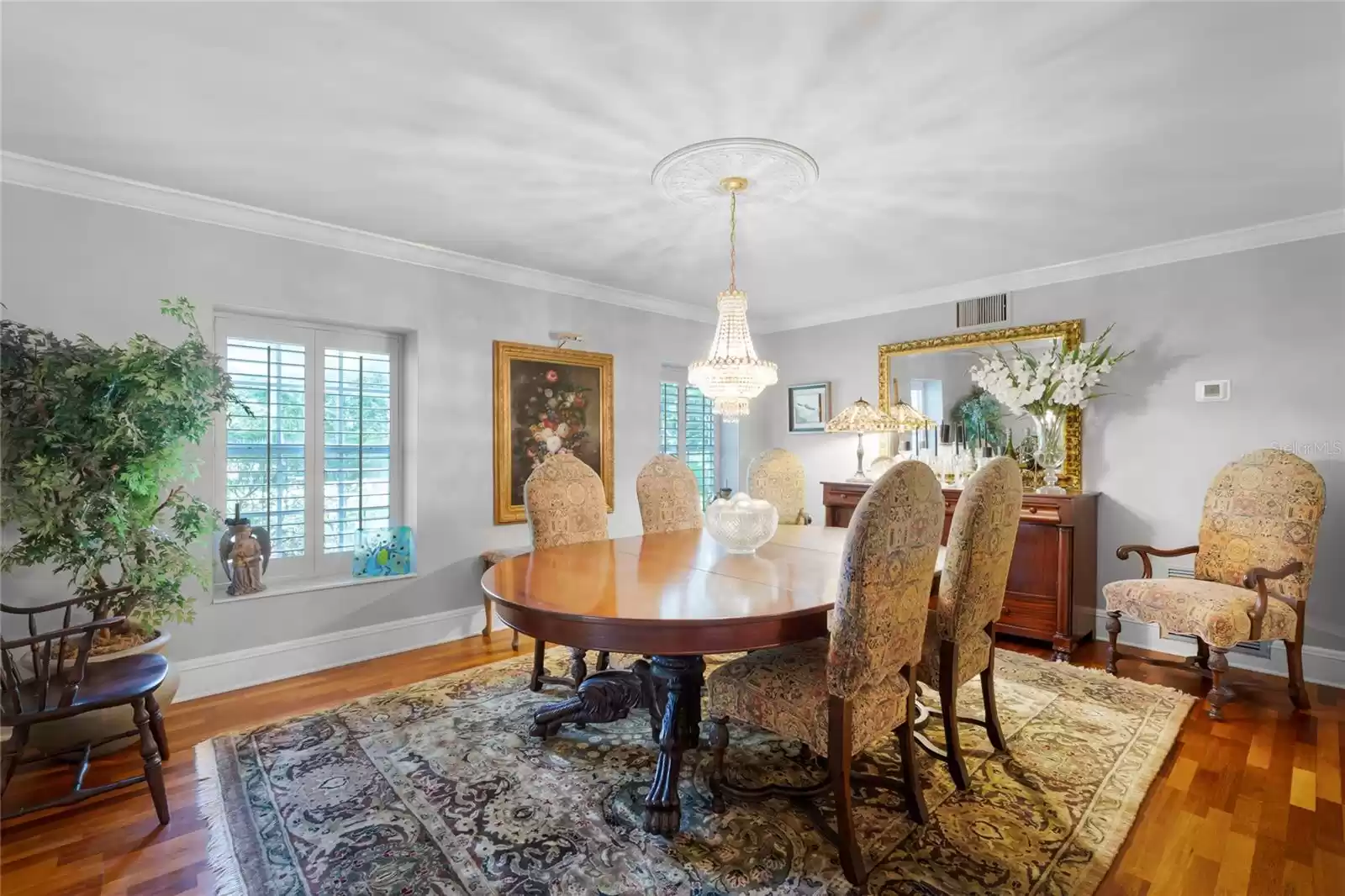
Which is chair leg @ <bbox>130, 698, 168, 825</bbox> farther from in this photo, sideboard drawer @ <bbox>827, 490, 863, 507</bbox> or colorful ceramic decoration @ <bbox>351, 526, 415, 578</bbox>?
sideboard drawer @ <bbox>827, 490, 863, 507</bbox>

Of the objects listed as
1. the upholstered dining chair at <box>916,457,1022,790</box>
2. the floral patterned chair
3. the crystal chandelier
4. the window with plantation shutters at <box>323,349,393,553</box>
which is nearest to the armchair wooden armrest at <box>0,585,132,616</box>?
the window with plantation shutters at <box>323,349,393,553</box>

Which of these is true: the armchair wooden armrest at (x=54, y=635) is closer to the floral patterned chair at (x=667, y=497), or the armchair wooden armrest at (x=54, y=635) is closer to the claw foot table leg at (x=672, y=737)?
the claw foot table leg at (x=672, y=737)

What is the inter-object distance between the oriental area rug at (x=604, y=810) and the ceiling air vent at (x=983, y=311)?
256 centimetres

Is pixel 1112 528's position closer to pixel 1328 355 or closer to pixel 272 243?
pixel 1328 355

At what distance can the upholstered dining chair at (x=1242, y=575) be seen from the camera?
2.87 m

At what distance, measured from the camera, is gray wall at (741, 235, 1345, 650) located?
3.26m

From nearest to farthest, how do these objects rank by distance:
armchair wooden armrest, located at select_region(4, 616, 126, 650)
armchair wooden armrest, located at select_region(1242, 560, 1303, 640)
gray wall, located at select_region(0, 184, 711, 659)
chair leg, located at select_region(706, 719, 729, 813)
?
armchair wooden armrest, located at select_region(4, 616, 126, 650) < chair leg, located at select_region(706, 719, 729, 813) < gray wall, located at select_region(0, 184, 711, 659) < armchair wooden armrest, located at select_region(1242, 560, 1303, 640)

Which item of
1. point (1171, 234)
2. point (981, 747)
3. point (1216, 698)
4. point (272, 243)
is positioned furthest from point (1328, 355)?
point (272, 243)

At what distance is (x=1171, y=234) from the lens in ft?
11.4

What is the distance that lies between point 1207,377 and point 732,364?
2954mm

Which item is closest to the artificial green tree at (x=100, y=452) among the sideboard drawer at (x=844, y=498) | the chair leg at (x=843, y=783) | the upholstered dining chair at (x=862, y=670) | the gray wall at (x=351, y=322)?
the gray wall at (x=351, y=322)

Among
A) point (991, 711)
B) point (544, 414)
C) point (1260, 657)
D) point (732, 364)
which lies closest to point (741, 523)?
point (732, 364)

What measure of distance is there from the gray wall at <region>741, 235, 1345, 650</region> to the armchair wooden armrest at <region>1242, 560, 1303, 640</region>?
602mm

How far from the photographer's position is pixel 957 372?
180 inches
